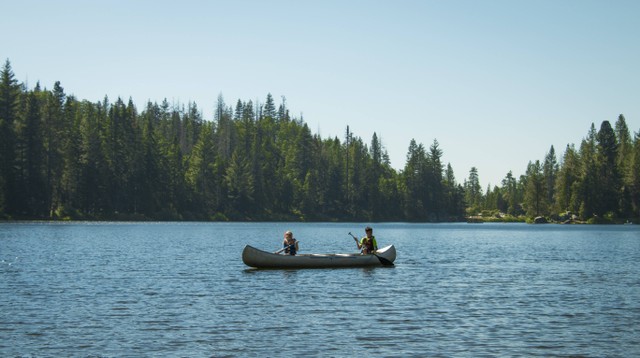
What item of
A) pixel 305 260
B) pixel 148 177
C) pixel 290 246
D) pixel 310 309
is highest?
pixel 148 177

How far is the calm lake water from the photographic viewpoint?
68.9 ft

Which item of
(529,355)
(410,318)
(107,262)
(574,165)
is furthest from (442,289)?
(574,165)

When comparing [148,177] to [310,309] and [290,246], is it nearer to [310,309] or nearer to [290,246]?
[290,246]

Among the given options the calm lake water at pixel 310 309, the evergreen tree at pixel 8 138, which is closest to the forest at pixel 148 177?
the evergreen tree at pixel 8 138

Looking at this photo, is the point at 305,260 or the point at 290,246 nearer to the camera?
the point at 305,260

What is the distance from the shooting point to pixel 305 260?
44.2m

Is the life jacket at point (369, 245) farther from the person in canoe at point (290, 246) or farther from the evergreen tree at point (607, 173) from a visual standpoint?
the evergreen tree at point (607, 173)

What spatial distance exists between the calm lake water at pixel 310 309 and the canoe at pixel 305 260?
2.21 feet

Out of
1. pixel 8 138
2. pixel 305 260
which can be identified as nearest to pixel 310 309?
pixel 305 260

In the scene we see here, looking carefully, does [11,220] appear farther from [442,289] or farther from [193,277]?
[442,289]

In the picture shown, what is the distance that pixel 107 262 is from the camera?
49.4m

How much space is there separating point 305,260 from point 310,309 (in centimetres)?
1559

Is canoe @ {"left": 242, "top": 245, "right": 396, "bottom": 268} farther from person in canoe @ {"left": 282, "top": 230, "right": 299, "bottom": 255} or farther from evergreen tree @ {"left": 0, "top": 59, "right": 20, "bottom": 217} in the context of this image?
evergreen tree @ {"left": 0, "top": 59, "right": 20, "bottom": 217}

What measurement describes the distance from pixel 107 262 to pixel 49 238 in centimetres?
2984
